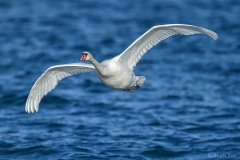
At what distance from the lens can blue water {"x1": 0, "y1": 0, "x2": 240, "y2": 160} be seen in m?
15.3

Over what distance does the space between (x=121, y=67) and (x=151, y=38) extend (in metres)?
1.16

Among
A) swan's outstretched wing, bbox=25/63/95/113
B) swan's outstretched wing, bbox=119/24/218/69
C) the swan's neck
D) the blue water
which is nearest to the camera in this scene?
the swan's neck

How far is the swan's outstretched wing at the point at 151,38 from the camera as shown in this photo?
12328mm

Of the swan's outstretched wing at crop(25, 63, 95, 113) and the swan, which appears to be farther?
the swan's outstretched wing at crop(25, 63, 95, 113)

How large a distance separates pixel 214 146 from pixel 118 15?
16.2 m

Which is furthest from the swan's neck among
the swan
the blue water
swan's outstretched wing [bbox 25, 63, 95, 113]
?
the blue water

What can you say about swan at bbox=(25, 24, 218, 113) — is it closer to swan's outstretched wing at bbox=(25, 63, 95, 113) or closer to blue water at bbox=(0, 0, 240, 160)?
swan's outstretched wing at bbox=(25, 63, 95, 113)

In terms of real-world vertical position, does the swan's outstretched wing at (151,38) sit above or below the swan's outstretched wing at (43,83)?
above

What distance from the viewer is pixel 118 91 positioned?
2028 cm

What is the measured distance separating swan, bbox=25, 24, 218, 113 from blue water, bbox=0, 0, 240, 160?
2128 millimetres

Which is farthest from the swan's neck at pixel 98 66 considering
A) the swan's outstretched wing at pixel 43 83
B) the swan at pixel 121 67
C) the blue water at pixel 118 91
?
the blue water at pixel 118 91

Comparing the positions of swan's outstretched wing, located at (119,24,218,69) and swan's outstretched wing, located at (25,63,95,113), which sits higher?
swan's outstretched wing, located at (119,24,218,69)

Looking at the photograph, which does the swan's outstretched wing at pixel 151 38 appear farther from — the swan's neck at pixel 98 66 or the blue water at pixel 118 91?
the blue water at pixel 118 91

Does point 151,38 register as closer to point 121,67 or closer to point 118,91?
point 121,67
